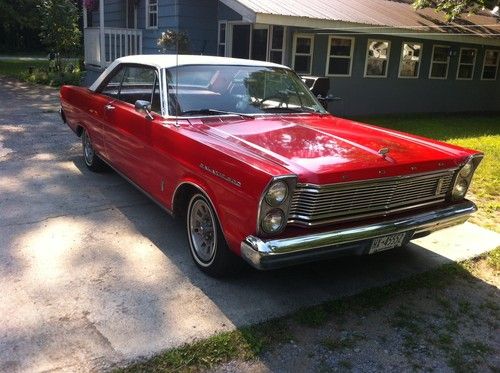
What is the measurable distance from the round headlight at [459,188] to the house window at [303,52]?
9040 mm

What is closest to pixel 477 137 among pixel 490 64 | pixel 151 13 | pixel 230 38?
pixel 230 38

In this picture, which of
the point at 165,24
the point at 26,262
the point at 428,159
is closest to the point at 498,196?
the point at 428,159

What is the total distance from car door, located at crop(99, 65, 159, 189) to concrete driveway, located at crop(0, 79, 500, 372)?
498mm

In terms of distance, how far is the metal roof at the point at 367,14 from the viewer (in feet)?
33.6

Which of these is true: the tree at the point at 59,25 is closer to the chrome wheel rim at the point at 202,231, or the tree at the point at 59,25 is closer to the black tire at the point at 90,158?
the black tire at the point at 90,158

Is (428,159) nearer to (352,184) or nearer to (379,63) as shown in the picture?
(352,184)

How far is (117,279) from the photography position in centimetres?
380

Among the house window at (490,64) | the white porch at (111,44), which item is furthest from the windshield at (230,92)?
the house window at (490,64)

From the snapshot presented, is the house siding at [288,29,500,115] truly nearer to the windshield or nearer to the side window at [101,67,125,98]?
the side window at [101,67,125,98]

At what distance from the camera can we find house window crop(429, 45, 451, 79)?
15.9m

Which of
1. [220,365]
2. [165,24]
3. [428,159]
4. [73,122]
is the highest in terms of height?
[165,24]

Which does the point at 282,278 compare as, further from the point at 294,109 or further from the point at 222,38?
the point at 222,38

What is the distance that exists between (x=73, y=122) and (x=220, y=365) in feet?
15.8

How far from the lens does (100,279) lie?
12.4ft
